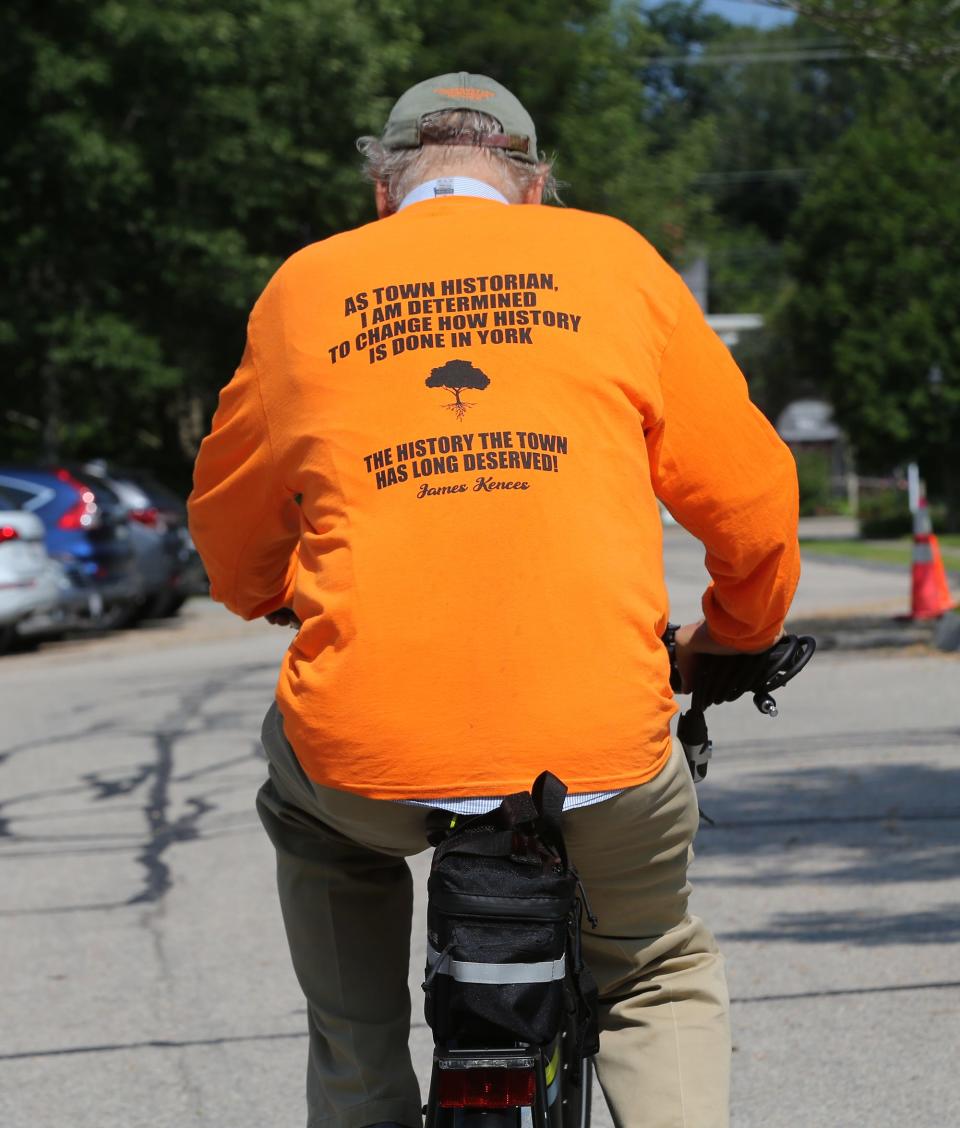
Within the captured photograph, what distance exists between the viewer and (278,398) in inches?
97.0

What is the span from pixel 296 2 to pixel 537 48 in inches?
326

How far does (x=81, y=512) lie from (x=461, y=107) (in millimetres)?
14799

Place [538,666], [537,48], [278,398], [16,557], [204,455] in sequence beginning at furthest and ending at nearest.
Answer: [537,48]
[16,557]
[204,455]
[278,398]
[538,666]

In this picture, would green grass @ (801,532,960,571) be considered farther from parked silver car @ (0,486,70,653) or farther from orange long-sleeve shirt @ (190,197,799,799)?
orange long-sleeve shirt @ (190,197,799,799)

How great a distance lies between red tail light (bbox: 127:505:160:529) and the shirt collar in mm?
16577

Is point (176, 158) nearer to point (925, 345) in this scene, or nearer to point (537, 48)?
point (537, 48)

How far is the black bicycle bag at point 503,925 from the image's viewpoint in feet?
7.07

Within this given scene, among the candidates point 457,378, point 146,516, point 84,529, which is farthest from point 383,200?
point 146,516

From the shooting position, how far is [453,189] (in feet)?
8.54

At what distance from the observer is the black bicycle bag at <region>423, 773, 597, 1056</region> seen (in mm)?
2156

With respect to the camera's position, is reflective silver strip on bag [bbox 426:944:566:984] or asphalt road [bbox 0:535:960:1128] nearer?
reflective silver strip on bag [bbox 426:944:566:984]

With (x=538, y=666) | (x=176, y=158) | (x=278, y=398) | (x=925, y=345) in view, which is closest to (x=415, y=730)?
(x=538, y=666)

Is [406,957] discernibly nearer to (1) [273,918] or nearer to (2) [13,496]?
(1) [273,918]

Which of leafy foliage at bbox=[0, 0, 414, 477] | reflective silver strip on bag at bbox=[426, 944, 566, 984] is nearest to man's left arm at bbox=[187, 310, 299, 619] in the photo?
reflective silver strip on bag at bbox=[426, 944, 566, 984]
